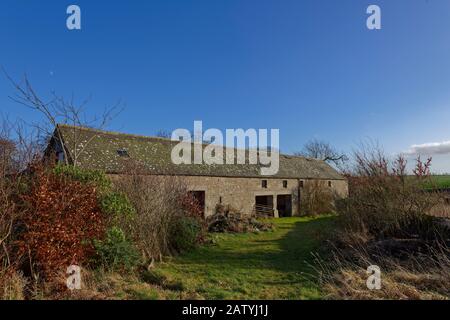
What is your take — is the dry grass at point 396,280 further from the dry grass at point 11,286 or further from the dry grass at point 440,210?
the dry grass at point 11,286

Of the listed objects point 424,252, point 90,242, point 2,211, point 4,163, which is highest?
point 4,163

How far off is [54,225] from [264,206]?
18161mm

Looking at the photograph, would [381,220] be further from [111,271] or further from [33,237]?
[33,237]

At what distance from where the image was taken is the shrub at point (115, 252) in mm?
6957

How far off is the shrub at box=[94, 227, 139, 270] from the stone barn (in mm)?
2995

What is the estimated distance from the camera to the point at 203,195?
60.3 ft

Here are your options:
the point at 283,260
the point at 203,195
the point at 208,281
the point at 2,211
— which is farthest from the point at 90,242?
the point at 203,195

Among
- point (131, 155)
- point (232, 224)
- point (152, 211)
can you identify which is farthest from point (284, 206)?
point (152, 211)

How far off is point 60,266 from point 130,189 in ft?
10.8

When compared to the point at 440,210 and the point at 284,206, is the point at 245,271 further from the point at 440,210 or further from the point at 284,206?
the point at 284,206

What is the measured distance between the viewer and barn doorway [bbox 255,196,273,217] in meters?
22.0

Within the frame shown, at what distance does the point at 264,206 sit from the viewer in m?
22.4
